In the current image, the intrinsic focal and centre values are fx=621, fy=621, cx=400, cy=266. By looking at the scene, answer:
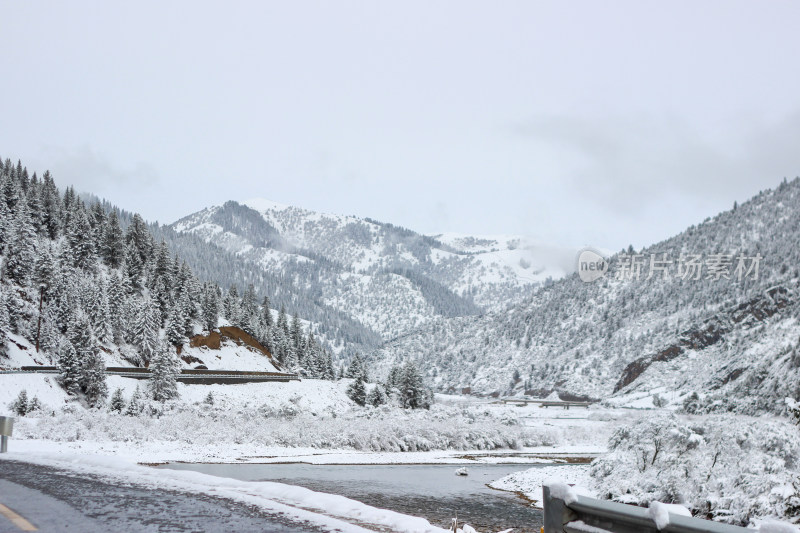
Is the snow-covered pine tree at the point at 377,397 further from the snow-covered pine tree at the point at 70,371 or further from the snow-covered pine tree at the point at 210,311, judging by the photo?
the snow-covered pine tree at the point at 70,371

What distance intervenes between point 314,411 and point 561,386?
114m

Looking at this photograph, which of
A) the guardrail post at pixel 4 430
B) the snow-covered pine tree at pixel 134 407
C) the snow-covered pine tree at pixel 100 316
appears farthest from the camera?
the snow-covered pine tree at pixel 100 316

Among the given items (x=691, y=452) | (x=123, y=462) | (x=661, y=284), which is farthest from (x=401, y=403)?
(x=661, y=284)

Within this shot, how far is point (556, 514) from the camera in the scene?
670 centimetres

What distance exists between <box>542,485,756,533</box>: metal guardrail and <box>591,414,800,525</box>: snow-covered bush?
49.7ft

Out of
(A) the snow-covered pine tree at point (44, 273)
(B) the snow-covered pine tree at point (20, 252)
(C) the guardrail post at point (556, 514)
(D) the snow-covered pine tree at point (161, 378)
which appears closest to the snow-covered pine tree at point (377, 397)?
(D) the snow-covered pine tree at point (161, 378)

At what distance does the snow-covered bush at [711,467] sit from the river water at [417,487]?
5131 millimetres

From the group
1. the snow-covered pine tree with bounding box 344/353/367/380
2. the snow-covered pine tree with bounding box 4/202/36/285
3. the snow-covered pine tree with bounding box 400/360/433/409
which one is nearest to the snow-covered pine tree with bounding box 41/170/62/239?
the snow-covered pine tree with bounding box 4/202/36/285

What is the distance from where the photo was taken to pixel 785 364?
75.9 metres

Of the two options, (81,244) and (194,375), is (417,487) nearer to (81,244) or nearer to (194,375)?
(194,375)

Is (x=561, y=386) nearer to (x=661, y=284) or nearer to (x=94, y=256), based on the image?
(x=661, y=284)

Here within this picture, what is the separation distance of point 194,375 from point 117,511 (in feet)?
218

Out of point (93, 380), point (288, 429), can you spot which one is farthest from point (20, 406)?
point (288, 429)

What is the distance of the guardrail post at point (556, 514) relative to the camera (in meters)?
6.64
